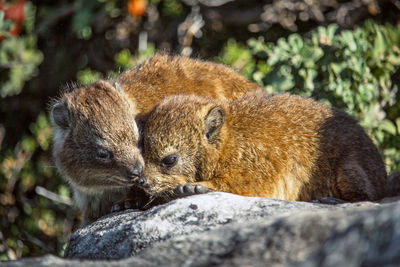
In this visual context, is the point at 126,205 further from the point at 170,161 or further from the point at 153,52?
the point at 153,52

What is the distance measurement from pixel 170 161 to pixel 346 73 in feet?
7.61

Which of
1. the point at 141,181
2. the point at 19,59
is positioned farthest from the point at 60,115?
the point at 19,59

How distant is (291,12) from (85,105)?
3969 mm

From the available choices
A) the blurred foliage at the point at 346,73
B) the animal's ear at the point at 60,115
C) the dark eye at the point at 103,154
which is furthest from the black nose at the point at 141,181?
the blurred foliage at the point at 346,73

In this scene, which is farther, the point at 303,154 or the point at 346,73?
the point at 346,73

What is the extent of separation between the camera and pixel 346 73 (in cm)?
595

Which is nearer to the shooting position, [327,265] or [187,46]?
[327,265]

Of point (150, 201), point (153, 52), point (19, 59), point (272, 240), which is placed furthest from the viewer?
point (19, 59)

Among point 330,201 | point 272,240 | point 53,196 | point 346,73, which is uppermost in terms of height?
point 346,73

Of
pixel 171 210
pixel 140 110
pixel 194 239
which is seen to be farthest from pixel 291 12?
pixel 194 239

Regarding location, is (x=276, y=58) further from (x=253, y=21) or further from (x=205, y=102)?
(x=253, y=21)

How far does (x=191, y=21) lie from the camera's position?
26.8 feet

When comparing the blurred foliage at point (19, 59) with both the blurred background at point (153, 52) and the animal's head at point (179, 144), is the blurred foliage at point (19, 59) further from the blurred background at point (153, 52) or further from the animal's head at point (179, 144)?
the animal's head at point (179, 144)

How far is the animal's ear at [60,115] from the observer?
5066 mm
